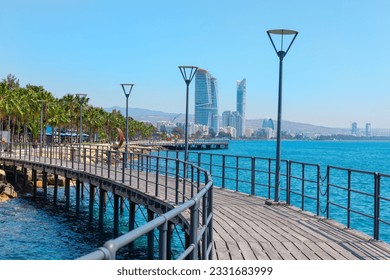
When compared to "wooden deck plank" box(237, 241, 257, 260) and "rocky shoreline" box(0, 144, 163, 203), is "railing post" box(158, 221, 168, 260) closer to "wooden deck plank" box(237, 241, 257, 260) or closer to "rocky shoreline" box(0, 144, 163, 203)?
"wooden deck plank" box(237, 241, 257, 260)

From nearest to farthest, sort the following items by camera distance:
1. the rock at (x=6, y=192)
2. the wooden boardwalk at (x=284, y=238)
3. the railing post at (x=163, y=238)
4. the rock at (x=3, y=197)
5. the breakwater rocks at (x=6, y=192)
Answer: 1. the railing post at (x=163, y=238)
2. the wooden boardwalk at (x=284, y=238)
3. the rock at (x=3, y=197)
4. the breakwater rocks at (x=6, y=192)
5. the rock at (x=6, y=192)

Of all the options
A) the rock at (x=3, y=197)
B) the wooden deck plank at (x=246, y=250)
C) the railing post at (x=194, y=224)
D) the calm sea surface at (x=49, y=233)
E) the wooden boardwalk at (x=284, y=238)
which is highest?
the railing post at (x=194, y=224)

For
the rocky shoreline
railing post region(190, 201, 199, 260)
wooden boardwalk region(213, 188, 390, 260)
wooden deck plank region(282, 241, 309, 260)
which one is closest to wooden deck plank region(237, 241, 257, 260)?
wooden boardwalk region(213, 188, 390, 260)

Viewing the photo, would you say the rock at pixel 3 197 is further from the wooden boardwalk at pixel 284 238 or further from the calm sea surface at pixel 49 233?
the wooden boardwalk at pixel 284 238

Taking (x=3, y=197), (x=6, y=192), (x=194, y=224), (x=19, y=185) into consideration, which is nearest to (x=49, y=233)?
(x=3, y=197)

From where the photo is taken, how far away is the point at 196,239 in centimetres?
602

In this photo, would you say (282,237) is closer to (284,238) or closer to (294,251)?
(284,238)

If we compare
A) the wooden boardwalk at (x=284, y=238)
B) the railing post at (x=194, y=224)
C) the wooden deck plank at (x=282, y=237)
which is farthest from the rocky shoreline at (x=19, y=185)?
the railing post at (x=194, y=224)

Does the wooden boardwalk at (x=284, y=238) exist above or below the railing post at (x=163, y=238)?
below

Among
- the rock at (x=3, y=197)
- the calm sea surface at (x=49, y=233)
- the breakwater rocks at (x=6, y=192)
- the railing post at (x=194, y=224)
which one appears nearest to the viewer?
the railing post at (x=194, y=224)

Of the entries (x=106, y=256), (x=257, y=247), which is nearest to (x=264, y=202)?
(x=257, y=247)

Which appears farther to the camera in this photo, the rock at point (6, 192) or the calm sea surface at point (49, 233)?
the rock at point (6, 192)

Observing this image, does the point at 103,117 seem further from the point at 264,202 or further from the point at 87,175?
the point at 264,202
